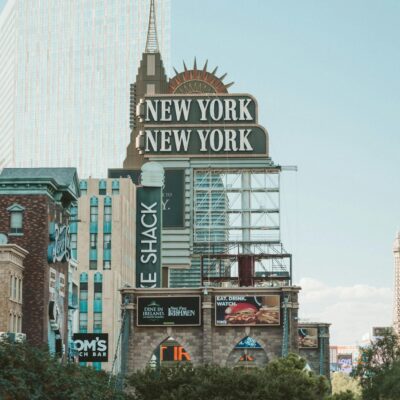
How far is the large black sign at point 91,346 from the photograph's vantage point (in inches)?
3807

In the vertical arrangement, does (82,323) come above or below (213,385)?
above

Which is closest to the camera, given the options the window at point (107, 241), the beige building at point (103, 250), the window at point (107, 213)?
the beige building at point (103, 250)

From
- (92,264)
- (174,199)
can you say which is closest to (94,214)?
(92,264)

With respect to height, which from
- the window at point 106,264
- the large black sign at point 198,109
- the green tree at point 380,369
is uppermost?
the large black sign at point 198,109

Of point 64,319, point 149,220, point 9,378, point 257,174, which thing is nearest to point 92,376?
point 9,378

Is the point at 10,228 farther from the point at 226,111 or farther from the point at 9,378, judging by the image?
the point at 226,111

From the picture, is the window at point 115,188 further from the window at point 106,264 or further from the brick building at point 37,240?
the brick building at point 37,240

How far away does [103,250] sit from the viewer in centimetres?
15788

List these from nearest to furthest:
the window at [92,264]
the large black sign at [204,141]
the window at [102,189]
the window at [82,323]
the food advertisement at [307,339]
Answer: the large black sign at [204,141]
the window at [82,323]
the food advertisement at [307,339]
the window at [92,264]
the window at [102,189]

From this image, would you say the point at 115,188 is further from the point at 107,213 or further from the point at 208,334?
the point at 208,334

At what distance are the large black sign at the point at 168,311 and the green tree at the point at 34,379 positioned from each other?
188ft

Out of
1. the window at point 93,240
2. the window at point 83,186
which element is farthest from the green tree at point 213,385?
the window at point 83,186

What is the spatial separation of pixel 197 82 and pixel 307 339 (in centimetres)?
3837

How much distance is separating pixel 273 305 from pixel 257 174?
38.2 m
